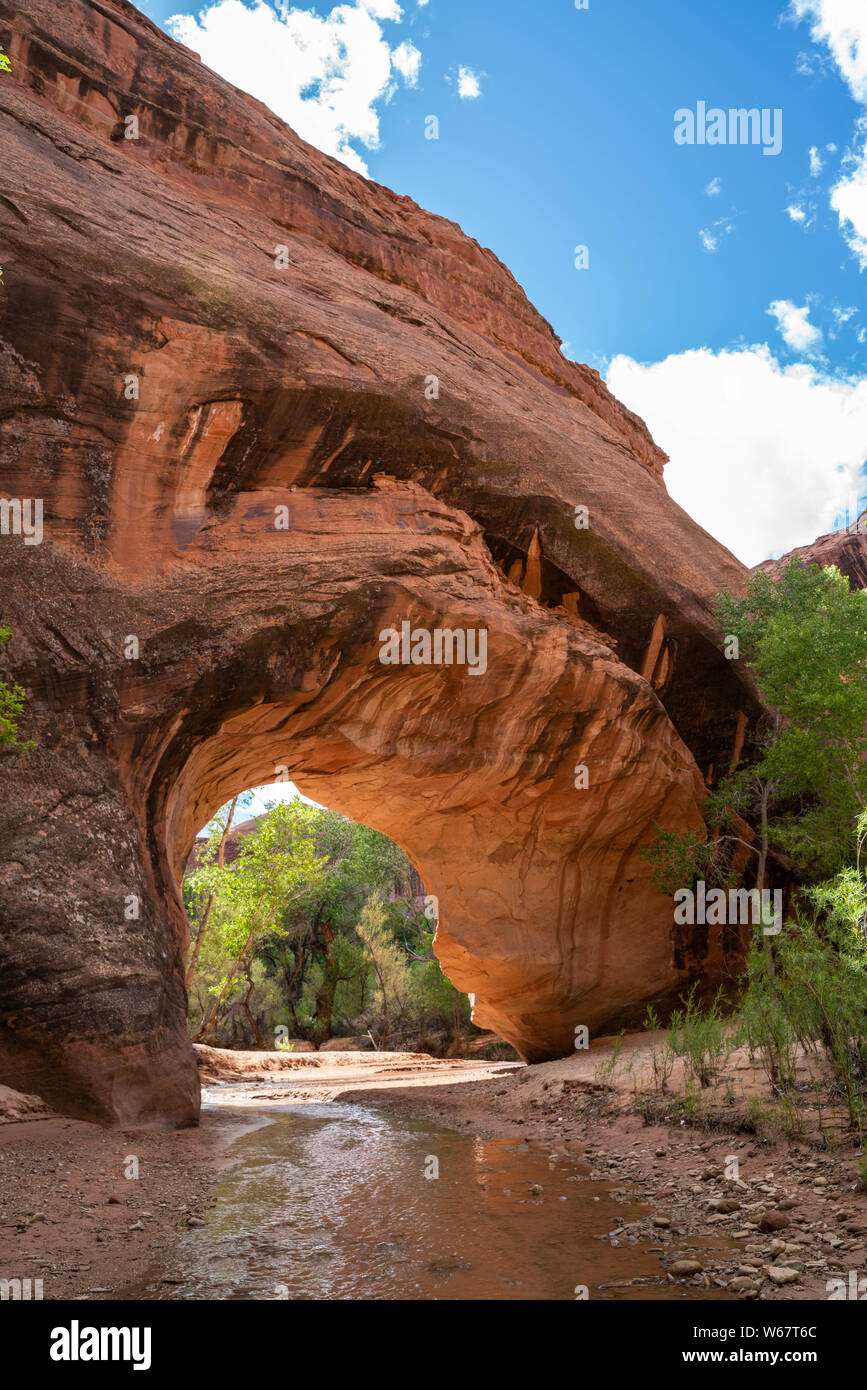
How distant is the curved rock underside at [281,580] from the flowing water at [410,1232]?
2.35 metres

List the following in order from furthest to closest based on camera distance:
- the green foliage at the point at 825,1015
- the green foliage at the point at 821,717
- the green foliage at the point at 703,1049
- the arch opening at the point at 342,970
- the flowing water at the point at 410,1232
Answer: the arch opening at the point at 342,970, the green foliage at the point at 821,717, the green foliage at the point at 703,1049, the green foliage at the point at 825,1015, the flowing water at the point at 410,1232

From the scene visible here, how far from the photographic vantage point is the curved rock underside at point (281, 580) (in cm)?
857

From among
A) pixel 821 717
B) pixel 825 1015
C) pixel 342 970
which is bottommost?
pixel 342 970

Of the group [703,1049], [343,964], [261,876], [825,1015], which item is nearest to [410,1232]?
[825,1015]

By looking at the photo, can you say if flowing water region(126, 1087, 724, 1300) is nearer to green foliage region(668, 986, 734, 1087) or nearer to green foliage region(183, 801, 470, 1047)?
green foliage region(668, 986, 734, 1087)

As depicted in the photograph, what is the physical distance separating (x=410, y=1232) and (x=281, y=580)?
25.8 feet

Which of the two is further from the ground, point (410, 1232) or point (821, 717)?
point (821, 717)

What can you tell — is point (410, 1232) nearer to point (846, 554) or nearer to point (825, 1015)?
point (825, 1015)

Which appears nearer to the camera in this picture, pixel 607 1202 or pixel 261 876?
pixel 607 1202

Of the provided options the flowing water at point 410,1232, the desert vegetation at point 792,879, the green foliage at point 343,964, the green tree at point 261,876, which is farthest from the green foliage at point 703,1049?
the green foliage at point 343,964

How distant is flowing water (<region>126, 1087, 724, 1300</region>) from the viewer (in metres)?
4.01

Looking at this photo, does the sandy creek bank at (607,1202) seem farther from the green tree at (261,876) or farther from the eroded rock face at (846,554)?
the eroded rock face at (846,554)

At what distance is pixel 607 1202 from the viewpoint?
5816 millimetres

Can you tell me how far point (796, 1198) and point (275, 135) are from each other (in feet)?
57.4
